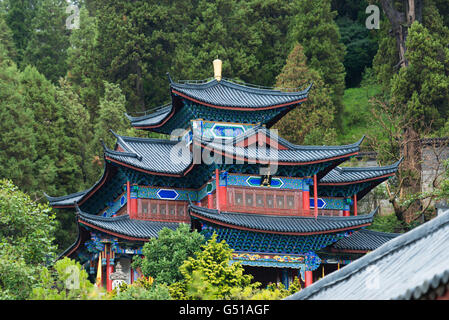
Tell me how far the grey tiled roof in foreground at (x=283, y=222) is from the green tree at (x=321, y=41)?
67.5 ft

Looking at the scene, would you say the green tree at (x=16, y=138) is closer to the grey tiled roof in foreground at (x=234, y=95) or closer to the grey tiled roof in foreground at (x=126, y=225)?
the grey tiled roof in foreground at (x=234, y=95)

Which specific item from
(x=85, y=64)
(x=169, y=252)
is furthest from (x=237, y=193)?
(x=85, y=64)

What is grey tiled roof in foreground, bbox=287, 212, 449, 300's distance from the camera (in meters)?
9.45

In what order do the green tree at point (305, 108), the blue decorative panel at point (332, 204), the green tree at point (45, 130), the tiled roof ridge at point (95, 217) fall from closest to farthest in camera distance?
the tiled roof ridge at point (95, 217), the blue decorative panel at point (332, 204), the green tree at point (45, 130), the green tree at point (305, 108)

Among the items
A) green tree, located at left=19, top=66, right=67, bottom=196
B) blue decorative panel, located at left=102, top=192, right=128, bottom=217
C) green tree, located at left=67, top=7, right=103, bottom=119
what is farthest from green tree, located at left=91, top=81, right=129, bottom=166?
blue decorative panel, located at left=102, top=192, right=128, bottom=217

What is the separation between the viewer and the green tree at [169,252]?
2425 centimetres

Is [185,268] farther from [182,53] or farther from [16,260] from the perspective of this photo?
[182,53]

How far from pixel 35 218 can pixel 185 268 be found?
5417 mm

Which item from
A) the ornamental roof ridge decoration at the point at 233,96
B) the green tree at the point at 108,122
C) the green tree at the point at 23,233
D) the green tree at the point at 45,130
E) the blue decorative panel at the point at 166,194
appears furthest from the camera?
the green tree at the point at 108,122

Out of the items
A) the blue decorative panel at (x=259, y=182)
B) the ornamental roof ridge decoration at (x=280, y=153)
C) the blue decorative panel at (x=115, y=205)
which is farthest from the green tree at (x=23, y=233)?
the blue decorative panel at (x=259, y=182)

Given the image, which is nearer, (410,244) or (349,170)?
(410,244)

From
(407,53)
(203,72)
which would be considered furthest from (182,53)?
(407,53)

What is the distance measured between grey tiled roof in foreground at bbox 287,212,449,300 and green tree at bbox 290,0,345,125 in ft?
123

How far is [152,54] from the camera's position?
5228 cm
